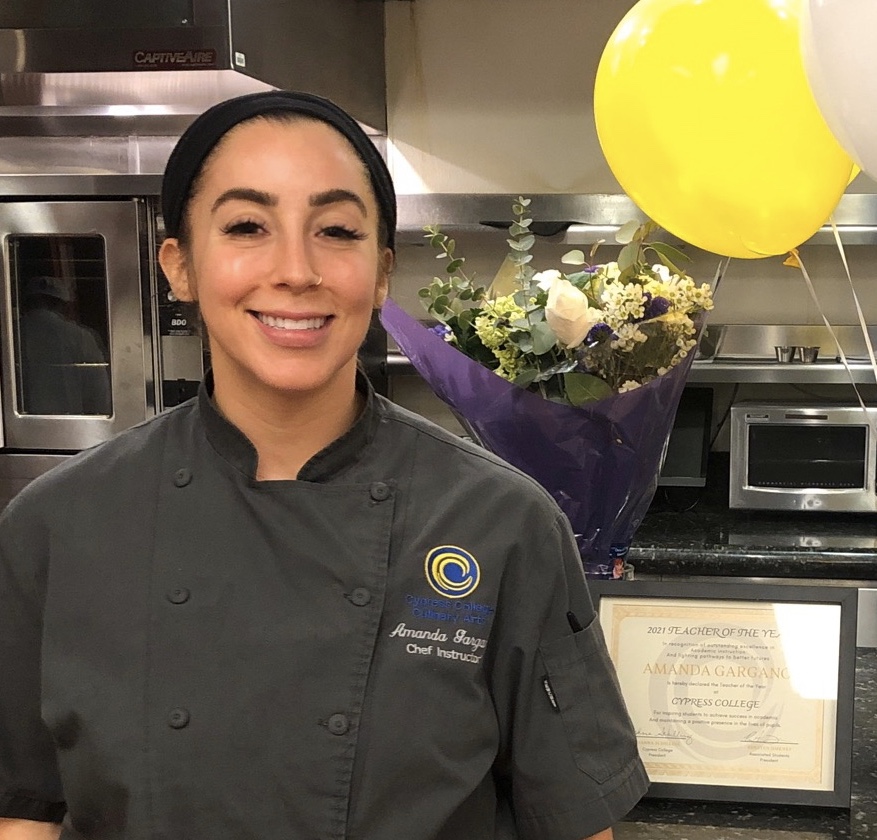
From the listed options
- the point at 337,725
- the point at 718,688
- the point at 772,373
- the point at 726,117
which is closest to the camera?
the point at 337,725

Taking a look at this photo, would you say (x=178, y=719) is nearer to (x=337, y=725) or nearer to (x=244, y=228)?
(x=337, y=725)

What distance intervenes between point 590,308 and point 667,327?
92 mm

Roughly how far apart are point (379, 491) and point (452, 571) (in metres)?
0.10

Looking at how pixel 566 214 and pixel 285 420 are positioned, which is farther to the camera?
pixel 566 214

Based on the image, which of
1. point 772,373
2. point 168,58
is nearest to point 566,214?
point 772,373

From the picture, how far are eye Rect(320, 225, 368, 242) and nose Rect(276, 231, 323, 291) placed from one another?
0.09 feet

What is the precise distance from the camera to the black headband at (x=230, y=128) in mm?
854

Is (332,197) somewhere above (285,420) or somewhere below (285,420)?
above

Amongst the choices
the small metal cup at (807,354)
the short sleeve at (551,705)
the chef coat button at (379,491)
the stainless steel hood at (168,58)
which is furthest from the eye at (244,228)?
the small metal cup at (807,354)

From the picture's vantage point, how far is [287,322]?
0.84 meters

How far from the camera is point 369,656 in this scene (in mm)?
811

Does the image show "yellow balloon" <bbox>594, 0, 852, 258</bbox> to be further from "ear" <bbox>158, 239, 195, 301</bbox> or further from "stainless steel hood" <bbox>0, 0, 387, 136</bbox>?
"stainless steel hood" <bbox>0, 0, 387, 136</bbox>

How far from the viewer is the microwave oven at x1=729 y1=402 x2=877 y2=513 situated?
2289mm

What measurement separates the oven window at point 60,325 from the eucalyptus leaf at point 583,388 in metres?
1.78
